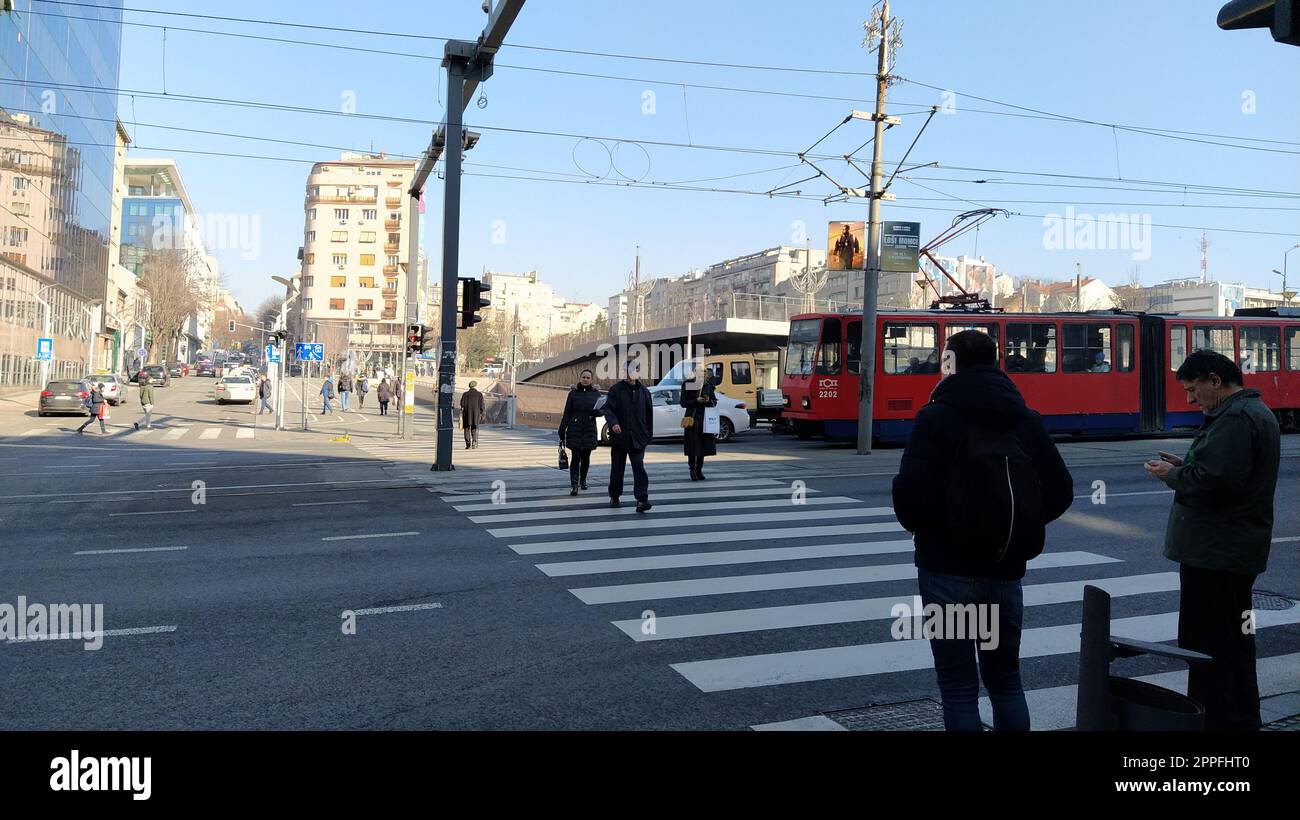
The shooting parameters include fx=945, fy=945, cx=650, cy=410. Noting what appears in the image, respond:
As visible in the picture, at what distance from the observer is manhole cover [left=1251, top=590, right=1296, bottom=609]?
7.40m

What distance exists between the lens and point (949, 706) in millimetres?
3789

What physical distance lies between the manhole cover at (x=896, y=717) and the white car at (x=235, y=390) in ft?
149

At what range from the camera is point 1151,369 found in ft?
80.0

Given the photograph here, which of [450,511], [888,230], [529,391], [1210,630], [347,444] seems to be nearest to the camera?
[1210,630]

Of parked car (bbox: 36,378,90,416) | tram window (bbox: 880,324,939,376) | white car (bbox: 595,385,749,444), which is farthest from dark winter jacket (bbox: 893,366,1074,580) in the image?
parked car (bbox: 36,378,90,416)

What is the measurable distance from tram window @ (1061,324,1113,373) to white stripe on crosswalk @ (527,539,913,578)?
15.7 metres

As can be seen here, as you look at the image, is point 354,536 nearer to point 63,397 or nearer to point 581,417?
point 581,417

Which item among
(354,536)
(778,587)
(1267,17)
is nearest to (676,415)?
(354,536)

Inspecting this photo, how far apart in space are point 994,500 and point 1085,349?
22280 millimetres

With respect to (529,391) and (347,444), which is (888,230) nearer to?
(347,444)

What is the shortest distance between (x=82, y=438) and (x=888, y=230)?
73.7 ft

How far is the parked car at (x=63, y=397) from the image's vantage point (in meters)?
33.7

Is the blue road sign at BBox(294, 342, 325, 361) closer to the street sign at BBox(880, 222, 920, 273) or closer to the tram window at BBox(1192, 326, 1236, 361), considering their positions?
the street sign at BBox(880, 222, 920, 273)
